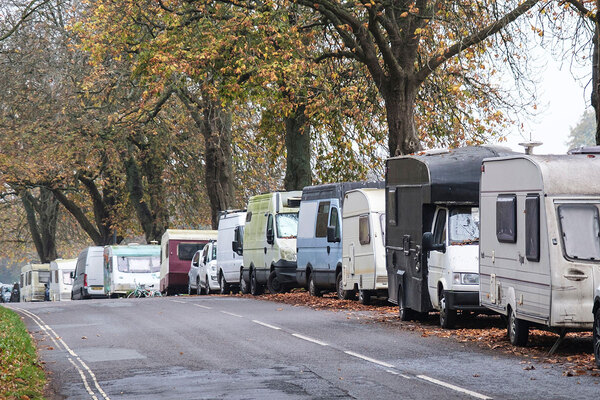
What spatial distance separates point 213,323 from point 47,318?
5.85m

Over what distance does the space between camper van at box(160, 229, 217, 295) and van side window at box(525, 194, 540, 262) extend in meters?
29.9

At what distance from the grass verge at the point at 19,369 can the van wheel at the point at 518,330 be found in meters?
6.39

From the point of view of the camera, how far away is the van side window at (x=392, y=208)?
21.6 m

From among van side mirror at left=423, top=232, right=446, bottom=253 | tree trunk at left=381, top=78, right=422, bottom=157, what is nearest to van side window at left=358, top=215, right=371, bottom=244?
tree trunk at left=381, top=78, right=422, bottom=157

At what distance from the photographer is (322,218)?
1164 inches

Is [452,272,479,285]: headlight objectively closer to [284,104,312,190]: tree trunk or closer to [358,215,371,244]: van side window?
[358,215,371,244]: van side window

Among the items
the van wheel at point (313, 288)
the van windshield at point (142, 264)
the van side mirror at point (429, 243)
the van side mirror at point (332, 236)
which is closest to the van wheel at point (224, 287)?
the van wheel at point (313, 288)

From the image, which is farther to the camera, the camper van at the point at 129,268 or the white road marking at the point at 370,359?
the camper van at the point at 129,268

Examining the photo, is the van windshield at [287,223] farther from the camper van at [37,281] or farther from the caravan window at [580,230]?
the camper van at [37,281]

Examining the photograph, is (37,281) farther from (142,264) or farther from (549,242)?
(549,242)

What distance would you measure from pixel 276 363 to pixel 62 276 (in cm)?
4639

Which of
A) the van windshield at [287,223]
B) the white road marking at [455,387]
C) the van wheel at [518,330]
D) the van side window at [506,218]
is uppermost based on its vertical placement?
the van windshield at [287,223]

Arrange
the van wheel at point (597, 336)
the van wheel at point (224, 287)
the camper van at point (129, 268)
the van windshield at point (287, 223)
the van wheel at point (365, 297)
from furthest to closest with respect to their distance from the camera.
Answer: the camper van at point (129, 268) < the van wheel at point (224, 287) < the van windshield at point (287, 223) < the van wheel at point (365, 297) < the van wheel at point (597, 336)

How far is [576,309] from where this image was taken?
45.1ft
